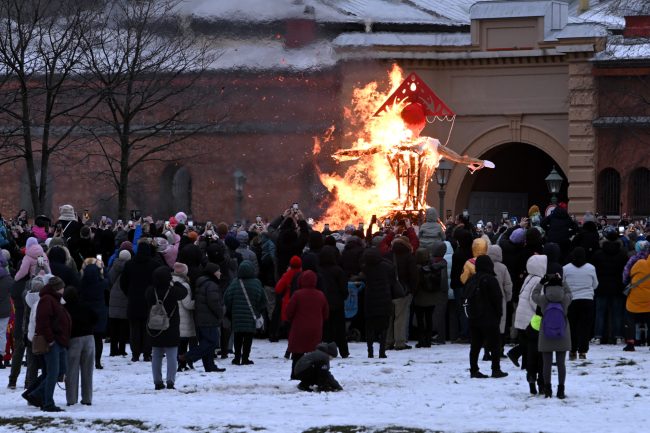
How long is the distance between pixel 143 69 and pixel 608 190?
12618 millimetres

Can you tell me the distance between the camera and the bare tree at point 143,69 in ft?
133

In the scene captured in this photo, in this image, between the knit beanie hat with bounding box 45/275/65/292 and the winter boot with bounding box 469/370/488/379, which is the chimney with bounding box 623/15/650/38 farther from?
the knit beanie hat with bounding box 45/275/65/292

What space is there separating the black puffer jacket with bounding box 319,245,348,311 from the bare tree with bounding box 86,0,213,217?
15.1 metres

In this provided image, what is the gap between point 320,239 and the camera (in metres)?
26.0

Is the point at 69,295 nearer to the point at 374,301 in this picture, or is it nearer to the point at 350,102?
the point at 374,301

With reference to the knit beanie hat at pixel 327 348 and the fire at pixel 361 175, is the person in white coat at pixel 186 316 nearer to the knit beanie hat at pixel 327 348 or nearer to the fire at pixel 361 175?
the knit beanie hat at pixel 327 348

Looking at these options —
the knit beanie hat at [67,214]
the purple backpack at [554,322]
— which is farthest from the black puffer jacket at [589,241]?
the knit beanie hat at [67,214]

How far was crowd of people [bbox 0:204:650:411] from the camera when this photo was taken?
802 inches

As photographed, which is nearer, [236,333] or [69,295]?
[69,295]

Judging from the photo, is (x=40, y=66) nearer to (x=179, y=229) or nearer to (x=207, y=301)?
(x=179, y=229)

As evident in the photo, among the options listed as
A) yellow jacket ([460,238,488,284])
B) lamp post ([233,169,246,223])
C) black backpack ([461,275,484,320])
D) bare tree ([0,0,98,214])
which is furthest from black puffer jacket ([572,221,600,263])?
lamp post ([233,169,246,223])

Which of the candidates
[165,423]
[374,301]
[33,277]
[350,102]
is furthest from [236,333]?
[350,102]

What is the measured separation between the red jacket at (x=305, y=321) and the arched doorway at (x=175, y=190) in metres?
25.1

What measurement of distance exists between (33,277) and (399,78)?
25.4 m
